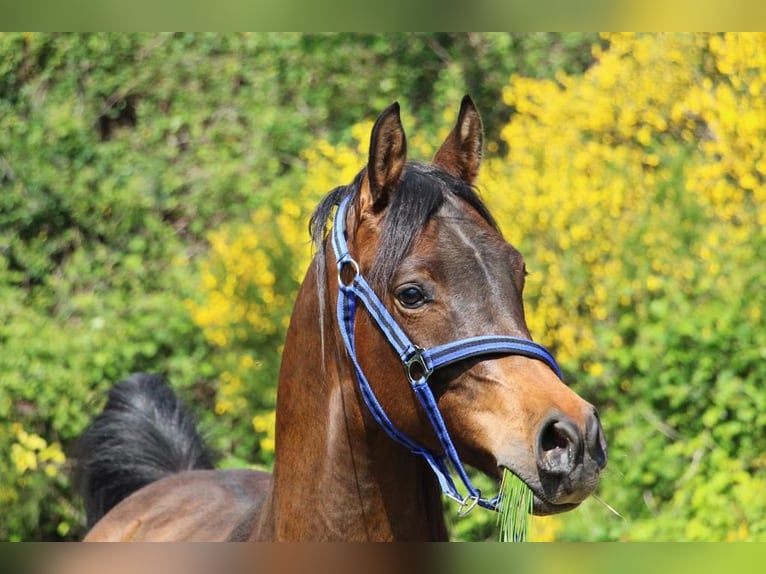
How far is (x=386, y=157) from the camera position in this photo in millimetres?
2352

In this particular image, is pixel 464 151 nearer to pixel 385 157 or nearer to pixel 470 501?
pixel 385 157

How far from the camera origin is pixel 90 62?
7.71m

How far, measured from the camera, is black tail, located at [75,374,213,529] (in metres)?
4.08

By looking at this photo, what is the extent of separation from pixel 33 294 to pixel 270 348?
1.95m

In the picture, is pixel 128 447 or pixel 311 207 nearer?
pixel 128 447

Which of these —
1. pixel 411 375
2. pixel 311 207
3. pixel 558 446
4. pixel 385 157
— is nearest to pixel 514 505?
pixel 558 446

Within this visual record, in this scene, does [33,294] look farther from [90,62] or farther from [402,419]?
[402,419]

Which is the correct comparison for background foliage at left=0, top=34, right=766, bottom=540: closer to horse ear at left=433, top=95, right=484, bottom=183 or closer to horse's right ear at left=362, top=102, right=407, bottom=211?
horse ear at left=433, top=95, right=484, bottom=183

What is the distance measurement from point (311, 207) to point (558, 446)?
4324 millimetres

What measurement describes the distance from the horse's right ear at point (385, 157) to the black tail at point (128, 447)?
210 cm

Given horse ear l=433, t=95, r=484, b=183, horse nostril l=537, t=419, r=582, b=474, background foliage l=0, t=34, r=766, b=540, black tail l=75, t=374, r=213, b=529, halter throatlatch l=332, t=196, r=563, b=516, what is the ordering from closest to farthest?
horse nostril l=537, t=419, r=582, b=474
halter throatlatch l=332, t=196, r=563, b=516
horse ear l=433, t=95, r=484, b=183
black tail l=75, t=374, r=213, b=529
background foliage l=0, t=34, r=766, b=540

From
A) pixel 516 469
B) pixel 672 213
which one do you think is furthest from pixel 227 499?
pixel 672 213

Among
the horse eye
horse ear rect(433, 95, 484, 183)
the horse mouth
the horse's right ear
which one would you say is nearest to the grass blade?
the horse mouth

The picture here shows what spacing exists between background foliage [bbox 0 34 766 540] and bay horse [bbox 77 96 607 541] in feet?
6.82
